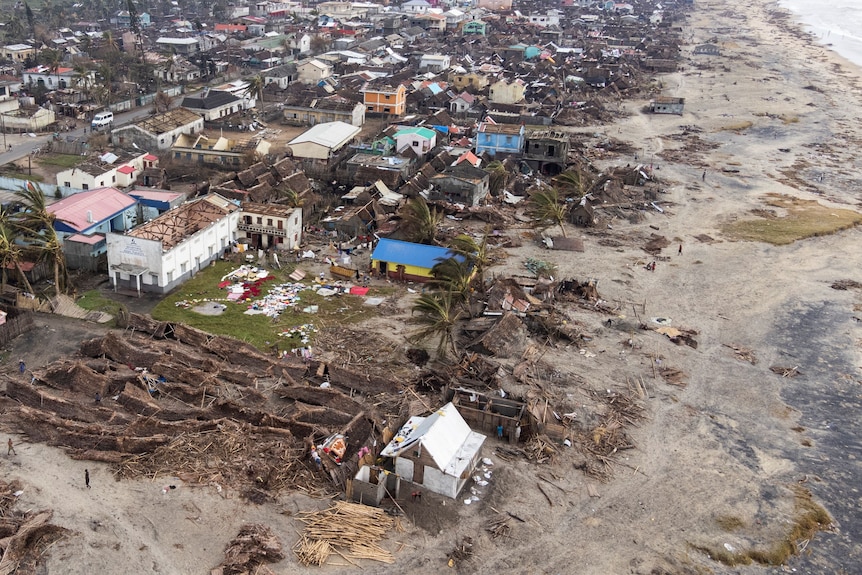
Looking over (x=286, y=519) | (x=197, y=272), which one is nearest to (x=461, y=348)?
(x=286, y=519)

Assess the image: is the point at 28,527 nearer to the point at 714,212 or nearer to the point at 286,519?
the point at 286,519

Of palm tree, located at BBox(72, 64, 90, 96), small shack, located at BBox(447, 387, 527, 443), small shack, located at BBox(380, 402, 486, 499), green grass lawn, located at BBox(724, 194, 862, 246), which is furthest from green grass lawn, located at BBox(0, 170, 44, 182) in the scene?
green grass lawn, located at BBox(724, 194, 862, 246)

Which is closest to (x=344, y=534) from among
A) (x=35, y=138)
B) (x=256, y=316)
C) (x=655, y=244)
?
(x=256, y=316)

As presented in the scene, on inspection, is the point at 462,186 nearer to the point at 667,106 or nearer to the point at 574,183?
the point at 574,183

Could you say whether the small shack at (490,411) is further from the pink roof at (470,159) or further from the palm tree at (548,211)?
the pink roof at (470,159)

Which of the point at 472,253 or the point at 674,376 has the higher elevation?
the point at 472,253
